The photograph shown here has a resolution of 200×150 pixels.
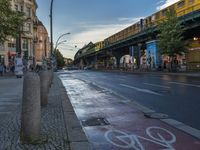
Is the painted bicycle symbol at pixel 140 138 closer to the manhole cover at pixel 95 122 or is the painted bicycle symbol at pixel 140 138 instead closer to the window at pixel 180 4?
the manhole cover at pixel 95 122

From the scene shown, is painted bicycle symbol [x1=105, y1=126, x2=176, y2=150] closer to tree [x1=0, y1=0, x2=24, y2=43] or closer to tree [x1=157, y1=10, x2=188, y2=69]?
tree [x1=0, y1=0, x2=24, y2=43]

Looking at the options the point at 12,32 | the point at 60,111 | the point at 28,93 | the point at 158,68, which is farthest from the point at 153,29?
the point at 28,93

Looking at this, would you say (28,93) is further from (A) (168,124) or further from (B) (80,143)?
(A) (168,124)

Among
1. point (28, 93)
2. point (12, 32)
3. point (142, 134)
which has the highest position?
point (12, 32)

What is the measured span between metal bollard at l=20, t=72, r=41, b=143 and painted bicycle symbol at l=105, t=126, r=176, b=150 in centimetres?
147

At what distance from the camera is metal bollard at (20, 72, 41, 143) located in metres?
6.86

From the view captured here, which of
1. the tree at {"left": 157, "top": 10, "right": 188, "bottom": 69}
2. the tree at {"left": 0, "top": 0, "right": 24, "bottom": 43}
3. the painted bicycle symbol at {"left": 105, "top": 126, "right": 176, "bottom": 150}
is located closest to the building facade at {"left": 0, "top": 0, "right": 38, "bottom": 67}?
the tree at {"left": 157, "top": 10, "right": 188, "bottom": 69}

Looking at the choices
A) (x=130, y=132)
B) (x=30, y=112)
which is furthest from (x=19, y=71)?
(x=30, y=112)

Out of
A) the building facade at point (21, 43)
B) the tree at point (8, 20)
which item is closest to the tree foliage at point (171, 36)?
the building facade at point (21, 43)

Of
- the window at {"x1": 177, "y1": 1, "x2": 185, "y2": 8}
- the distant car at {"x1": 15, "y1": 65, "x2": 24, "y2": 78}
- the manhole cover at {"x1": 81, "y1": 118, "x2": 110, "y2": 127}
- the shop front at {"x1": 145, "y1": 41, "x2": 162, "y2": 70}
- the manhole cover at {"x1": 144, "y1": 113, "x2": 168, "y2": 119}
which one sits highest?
the window at {"x1": 177, "y1": 1, "x2": 185, "y2": 8}

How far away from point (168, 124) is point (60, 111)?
3.34m

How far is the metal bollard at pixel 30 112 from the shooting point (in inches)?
270

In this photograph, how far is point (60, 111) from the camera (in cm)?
1116

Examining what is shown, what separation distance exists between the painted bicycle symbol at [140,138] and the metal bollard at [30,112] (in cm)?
147
